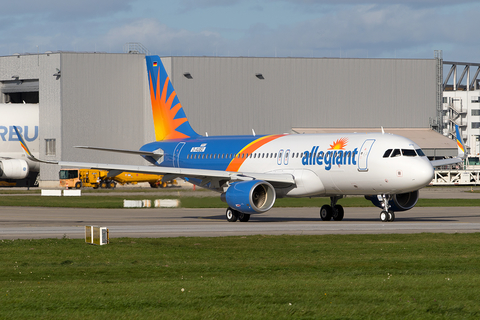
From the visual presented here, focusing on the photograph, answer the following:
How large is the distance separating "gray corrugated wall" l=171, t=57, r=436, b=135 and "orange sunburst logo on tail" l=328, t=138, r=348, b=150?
180 ft

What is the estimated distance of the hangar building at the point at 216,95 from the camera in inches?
3366

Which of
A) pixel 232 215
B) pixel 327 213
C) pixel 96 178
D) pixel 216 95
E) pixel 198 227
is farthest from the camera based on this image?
pixel 216 95

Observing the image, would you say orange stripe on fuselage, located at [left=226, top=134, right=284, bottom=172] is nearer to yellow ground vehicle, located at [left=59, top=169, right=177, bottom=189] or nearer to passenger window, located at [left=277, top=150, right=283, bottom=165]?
passenger window, located at [left=277, top=150, right=283, bottom=165]

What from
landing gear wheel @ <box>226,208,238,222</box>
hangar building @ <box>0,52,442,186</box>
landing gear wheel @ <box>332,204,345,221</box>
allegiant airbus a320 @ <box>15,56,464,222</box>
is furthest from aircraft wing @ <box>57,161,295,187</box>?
hangar building @ <box>0,52,442,186</box>

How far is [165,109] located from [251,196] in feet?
47.8

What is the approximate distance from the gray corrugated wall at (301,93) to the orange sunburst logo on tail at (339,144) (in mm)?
54929

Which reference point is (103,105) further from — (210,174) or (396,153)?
(396,153)

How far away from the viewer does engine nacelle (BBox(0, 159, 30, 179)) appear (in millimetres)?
83125

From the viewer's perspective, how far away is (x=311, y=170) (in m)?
32.8

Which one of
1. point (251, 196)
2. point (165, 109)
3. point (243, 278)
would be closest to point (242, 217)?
point (251, 196)

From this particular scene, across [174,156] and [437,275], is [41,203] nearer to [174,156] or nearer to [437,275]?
[174,156]

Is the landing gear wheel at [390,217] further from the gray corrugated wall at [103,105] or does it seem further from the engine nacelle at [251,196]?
the gray corrugated wall at [103,105]

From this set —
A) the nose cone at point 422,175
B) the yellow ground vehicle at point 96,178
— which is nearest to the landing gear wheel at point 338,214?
the nose cone at point 422,175

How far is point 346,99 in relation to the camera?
91750 mm
